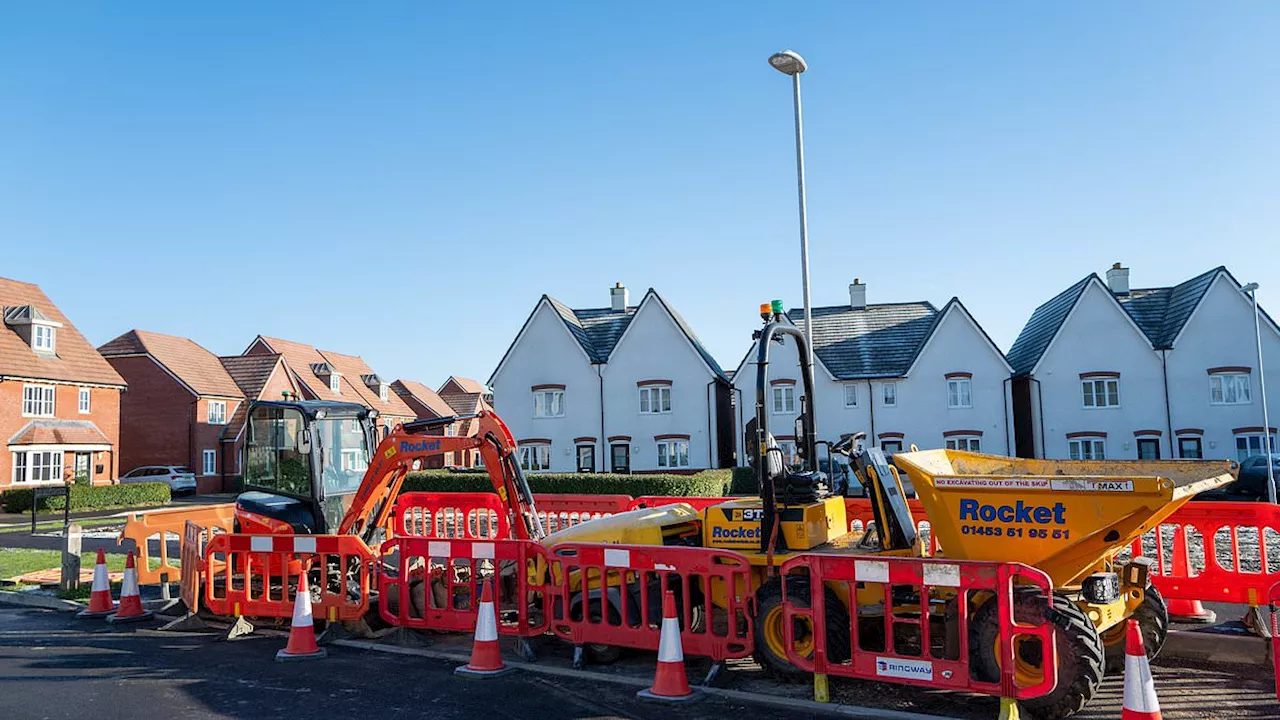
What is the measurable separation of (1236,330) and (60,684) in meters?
39.0

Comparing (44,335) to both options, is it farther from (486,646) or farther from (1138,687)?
(1138,687)

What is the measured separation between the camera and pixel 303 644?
9.23 m

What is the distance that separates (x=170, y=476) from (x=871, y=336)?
3344 centimetres

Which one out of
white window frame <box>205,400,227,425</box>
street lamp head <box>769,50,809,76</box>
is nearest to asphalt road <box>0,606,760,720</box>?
street lamp head <box>769,50,809,76</box>

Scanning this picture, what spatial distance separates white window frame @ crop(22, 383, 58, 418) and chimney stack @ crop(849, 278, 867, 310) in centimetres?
3482

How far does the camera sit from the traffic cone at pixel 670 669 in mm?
7402

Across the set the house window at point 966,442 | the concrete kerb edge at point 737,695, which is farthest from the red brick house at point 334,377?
the concrete kerb edge at point 737,695

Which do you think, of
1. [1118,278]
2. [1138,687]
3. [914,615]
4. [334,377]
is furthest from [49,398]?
[1118,278]

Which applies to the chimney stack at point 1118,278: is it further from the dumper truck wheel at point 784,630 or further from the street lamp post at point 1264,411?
the dumper truck wheel at point 784,630

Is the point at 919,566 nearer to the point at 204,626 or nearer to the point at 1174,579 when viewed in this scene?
the point at 1174,579

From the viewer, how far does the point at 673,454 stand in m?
37.5

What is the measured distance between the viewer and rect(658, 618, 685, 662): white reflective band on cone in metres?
7.47

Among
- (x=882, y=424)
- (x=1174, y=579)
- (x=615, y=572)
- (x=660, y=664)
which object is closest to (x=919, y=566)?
(x=660, y=664)

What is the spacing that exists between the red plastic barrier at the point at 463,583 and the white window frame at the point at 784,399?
2774cm
